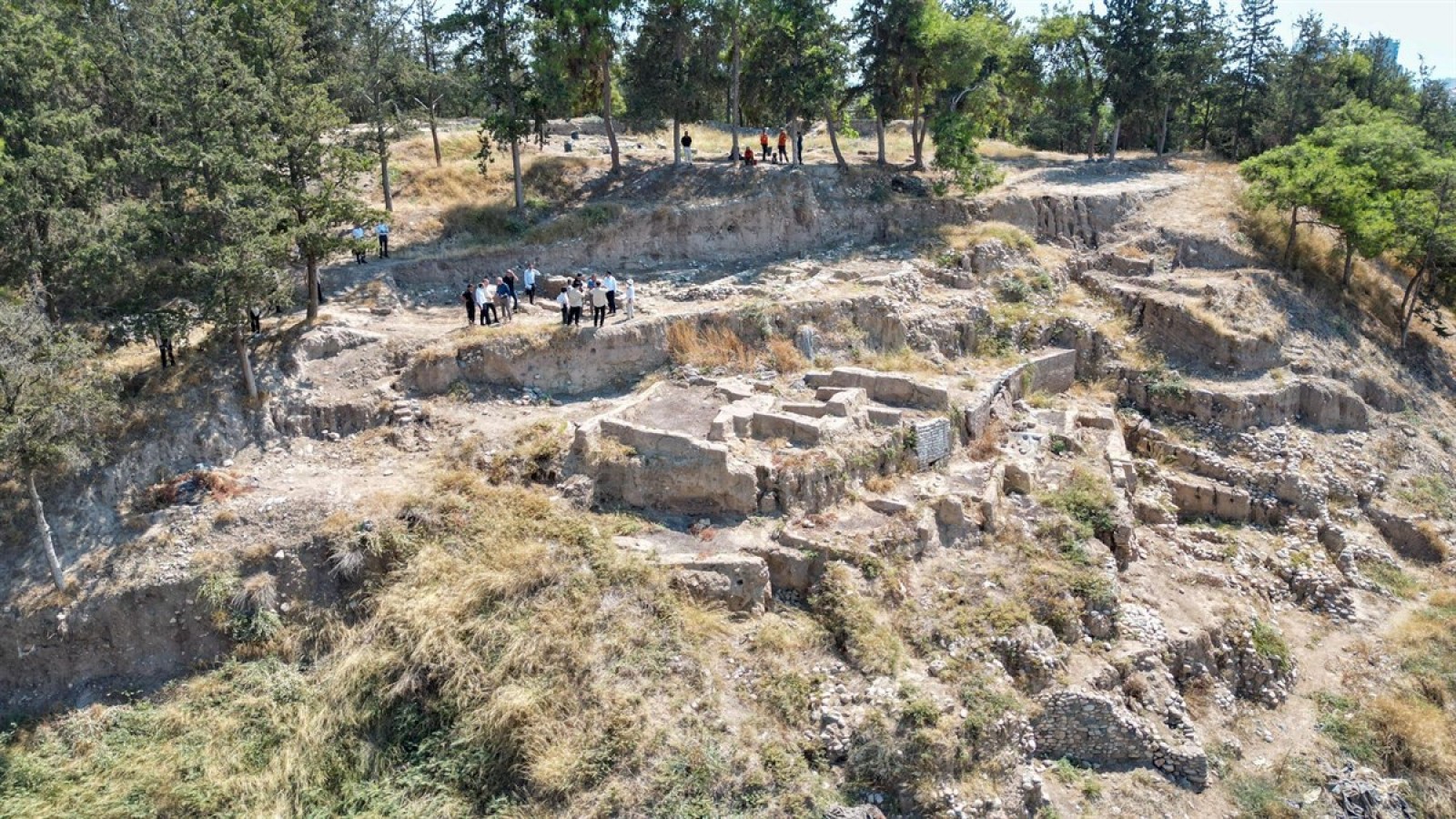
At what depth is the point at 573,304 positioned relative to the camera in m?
20.0

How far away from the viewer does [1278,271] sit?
88.6 feet

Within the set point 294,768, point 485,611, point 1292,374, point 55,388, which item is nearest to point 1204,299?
point 1292,374

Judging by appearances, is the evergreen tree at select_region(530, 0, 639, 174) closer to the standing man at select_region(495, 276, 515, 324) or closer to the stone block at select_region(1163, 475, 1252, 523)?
the standing man at select_region(495, 276, 515, 324)

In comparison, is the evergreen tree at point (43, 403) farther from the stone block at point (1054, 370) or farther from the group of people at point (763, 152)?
the stone block at point (1054, 370)

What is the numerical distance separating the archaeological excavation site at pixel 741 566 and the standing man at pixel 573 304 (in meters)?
0.37

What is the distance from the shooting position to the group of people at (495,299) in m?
20.2

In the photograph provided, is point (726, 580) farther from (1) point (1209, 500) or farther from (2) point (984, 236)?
(2) point (984, 236)

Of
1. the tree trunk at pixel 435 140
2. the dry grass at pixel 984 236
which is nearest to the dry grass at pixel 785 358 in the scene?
the dry grass at pixel 984 236

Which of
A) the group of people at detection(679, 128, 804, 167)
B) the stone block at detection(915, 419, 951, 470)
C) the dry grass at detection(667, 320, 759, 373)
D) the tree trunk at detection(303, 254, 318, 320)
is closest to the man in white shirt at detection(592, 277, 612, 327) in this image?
the dry grass at detection(667, 320, 759, 373)

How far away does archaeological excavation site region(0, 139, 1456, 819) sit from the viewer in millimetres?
13094

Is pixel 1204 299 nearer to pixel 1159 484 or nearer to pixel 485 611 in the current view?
pixel 1159 484

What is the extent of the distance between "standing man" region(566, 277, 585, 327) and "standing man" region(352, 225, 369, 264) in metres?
4.48

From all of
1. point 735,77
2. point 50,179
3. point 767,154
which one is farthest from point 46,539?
point 767,154

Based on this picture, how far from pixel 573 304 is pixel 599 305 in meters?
0.55
